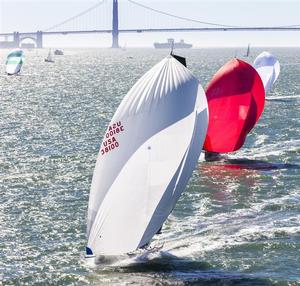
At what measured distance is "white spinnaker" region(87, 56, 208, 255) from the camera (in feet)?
78.8

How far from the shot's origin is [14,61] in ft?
418

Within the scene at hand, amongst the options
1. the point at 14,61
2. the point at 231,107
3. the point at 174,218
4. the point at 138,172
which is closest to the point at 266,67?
the point at 231,107

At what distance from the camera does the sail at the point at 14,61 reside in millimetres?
119125

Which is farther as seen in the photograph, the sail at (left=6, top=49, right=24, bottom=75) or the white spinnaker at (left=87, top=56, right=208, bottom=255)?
the sail at (left=6, top=49, right=24, bottom=75)

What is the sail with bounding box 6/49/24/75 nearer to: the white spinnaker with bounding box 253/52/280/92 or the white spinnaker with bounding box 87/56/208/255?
the white spinnaker with bounding box 253/52/280/92

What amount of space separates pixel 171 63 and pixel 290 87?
76.2 metres

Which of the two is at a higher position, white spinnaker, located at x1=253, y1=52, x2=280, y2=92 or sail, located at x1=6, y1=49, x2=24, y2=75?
white spinnaker, located at x1=253, y1=52, x2=280, y2=92

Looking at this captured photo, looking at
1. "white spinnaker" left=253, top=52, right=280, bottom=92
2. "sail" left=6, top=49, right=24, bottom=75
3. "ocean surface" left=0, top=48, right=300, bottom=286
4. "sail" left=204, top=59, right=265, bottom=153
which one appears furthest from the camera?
"sail" left=6, top=49, right=24, bottom=75

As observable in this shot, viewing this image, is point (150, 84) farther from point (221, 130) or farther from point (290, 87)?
point (290, 87)

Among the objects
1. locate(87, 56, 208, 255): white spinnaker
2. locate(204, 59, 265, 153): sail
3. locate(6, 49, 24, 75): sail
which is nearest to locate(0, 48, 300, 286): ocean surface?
locate(204, 59, 265, 153): sail

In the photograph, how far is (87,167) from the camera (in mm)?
41000

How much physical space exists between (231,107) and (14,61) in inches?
3609

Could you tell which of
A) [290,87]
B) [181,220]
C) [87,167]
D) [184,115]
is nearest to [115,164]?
[184,115]

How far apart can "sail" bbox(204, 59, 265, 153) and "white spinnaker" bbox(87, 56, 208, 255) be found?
15898 mm
